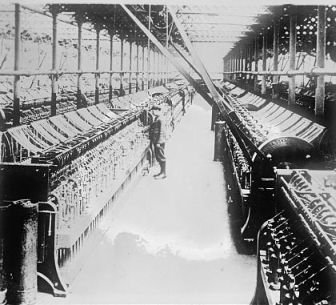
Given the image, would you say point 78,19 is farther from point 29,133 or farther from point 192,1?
point 192,1

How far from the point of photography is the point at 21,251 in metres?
3.09

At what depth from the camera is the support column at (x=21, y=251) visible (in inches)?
121

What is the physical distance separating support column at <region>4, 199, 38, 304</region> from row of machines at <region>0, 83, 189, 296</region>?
0.16 ft

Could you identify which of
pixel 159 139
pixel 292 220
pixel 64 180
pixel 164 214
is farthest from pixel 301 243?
pixel 159 139

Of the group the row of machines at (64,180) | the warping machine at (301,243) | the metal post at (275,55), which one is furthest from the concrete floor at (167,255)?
the metal post at (275,55)

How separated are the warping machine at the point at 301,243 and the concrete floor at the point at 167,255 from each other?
1.94 feet

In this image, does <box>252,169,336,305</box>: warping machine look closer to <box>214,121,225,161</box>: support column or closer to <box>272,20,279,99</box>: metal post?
<box>214,121,225,161</box>: support column

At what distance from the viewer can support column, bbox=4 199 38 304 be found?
308cm

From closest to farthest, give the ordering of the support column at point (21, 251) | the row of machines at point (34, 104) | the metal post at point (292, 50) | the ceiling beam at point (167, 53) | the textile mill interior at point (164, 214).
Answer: the textile mill interior at point (164, 214) < the support column at point (21, 251) < the ceiling beam at point (167, 53) < the metal post at point (292, 50) < the row of machines at point (34, 104)

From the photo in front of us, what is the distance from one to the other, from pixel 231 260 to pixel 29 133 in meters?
3.11

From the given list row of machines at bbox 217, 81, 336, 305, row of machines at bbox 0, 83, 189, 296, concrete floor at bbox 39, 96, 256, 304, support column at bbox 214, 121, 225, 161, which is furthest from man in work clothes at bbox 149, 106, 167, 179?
row of machines at bbox 217, 81, 336, 305

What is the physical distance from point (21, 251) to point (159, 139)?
432 centimetres

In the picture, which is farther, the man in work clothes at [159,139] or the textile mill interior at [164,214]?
the man in work clothes at [159,139]

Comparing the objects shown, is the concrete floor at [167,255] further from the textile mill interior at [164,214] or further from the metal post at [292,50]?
the metal post at [292,50]
